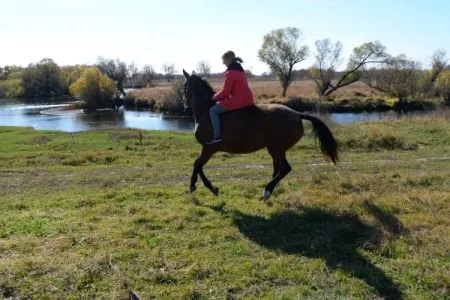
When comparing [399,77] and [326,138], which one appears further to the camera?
[399,77]

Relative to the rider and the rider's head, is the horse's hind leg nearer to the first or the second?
the rider

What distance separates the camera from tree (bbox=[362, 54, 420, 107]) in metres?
65.9

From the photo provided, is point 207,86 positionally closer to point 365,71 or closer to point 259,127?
point 259,127

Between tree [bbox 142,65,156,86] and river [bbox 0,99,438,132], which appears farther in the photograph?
tree [bbox 142,65,156,86]

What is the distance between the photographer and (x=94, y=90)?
3578 inches

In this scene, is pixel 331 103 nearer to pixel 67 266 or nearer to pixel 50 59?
pixel 67 266

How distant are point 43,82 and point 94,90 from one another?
49.4m

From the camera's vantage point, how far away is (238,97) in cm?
898

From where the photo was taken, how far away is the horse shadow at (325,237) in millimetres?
5246

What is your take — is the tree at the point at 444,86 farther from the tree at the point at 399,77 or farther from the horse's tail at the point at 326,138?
the horse's tail at the point at 326,138

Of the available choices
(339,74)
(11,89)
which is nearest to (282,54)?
(339,74)

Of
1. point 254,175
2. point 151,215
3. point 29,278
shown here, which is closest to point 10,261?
point 29,278

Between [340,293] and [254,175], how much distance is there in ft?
27.5

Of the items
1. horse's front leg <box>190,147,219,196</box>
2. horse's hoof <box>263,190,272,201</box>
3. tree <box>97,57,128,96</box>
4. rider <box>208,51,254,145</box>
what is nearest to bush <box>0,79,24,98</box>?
tree <box>97,57,128,96</box>
